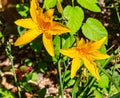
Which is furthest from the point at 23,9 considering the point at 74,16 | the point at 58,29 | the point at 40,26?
the point at 58,29

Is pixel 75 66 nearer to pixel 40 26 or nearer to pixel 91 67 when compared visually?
pixel 91 67

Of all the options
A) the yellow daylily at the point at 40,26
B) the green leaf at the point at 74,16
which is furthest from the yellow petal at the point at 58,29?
the green leaf at the point at 74,16

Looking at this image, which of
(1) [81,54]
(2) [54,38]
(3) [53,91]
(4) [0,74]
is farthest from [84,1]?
(4) [0,74]

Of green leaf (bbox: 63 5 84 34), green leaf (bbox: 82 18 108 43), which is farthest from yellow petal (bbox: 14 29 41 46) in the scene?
green leaf (bbox: 82 18 108 43)

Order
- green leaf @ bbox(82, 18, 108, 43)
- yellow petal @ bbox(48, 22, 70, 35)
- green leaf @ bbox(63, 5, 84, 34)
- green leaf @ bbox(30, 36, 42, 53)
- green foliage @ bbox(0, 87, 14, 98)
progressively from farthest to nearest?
green foliage @ bbox(0, 87, 14, 98) < green leaf @ bbox(30, 36, 42, 53) < green leaf @ bbox(82, 18, 108, 43) < green leaf @ bbox(63, 5, 84, 34) < yellow petal @ bbox(48, 22, 70, 35)

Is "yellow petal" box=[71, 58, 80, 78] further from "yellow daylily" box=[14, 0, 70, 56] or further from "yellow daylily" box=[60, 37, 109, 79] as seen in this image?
"yellow daylily" box=[14, 0, 70, 56]

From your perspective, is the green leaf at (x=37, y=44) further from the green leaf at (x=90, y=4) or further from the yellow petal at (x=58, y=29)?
the yellow petal at (x=58, y=29)

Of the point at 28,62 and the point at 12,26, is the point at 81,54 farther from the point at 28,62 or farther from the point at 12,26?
the point at 12,26

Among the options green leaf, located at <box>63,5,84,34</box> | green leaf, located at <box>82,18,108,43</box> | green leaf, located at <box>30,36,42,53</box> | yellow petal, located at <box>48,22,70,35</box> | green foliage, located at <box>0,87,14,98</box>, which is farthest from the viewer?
green foliage, located at <box>0,87,14,98</box>
